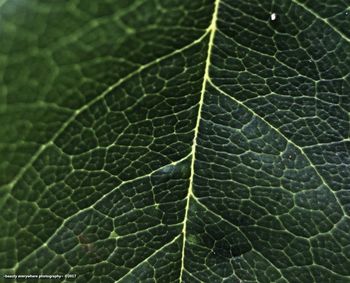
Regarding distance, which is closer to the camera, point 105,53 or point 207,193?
point 105,53

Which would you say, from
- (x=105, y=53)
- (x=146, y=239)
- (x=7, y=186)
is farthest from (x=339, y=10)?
(x=7, y=186)

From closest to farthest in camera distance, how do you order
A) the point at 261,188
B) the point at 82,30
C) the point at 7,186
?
1. the point at 82,30
2. the point at 7,186
3. the point at 261,188

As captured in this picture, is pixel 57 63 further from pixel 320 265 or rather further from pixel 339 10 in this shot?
pixel 320 265

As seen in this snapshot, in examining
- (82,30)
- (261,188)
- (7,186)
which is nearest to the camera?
(82,30)

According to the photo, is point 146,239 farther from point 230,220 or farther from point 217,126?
point 217,126

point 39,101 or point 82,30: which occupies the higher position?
point 82,30

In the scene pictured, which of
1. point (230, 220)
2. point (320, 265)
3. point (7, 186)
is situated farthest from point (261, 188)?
point (7, 186)

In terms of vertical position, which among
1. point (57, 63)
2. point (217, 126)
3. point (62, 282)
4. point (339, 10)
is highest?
point (339, 10)
